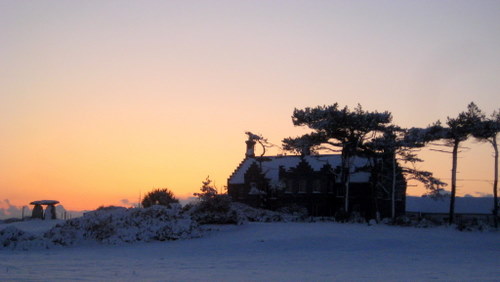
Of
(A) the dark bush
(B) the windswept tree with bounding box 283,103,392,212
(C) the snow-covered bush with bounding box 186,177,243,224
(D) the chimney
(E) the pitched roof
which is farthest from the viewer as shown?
(D) the chimney

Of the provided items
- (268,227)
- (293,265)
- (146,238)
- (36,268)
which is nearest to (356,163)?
(268,227)

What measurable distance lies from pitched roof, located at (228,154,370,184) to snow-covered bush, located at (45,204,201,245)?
3036cm

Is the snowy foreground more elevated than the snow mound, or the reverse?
the snowy foreground

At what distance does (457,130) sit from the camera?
3925cm

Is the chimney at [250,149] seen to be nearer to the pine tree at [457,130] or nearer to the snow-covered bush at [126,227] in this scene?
the pine tree at [457,130]

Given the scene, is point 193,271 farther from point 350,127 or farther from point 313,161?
point 313,161

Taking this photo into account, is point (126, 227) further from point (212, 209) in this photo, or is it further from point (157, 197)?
point (157, 197)

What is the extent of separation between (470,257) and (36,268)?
47.2ft

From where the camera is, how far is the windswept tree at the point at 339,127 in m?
42.7

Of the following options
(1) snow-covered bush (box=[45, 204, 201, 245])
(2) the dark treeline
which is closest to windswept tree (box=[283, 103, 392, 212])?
(2) the dark treeline

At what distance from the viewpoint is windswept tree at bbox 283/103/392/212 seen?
4266 cm

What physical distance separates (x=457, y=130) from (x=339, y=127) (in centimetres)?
872

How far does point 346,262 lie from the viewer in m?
17.5

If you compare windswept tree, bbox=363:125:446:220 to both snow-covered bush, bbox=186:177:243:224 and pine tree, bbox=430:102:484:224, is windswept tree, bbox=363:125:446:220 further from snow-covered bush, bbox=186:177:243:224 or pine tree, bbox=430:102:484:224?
snow-covered bush, bbox=186:177:243:224
